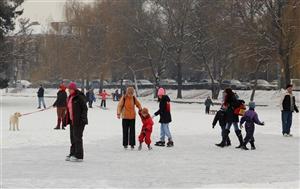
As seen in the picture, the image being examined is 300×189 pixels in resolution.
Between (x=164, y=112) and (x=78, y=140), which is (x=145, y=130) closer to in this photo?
(x=164, y=112)

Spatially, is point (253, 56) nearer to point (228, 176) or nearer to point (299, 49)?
point (299, 49)

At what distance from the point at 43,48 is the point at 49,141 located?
205 ft

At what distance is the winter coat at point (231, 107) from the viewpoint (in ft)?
48.3

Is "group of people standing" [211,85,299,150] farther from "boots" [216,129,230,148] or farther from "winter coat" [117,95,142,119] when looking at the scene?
"winter coat" [117,95,142,119]

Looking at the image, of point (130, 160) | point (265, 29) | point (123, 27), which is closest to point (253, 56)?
point (265, 29)

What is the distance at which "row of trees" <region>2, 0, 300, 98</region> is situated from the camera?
1720 inches

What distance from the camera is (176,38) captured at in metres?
59.2

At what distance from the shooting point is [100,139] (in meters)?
17.0

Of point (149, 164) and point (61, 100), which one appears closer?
point (149, 164)

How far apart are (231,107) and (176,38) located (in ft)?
147

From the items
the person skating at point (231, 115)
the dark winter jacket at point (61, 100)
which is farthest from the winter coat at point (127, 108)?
the dark winter jacket at point (61, 100)

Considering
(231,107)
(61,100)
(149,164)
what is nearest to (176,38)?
(61,100)

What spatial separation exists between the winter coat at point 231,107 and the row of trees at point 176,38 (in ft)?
93.7

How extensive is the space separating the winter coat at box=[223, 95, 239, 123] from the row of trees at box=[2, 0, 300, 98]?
28566 mm
